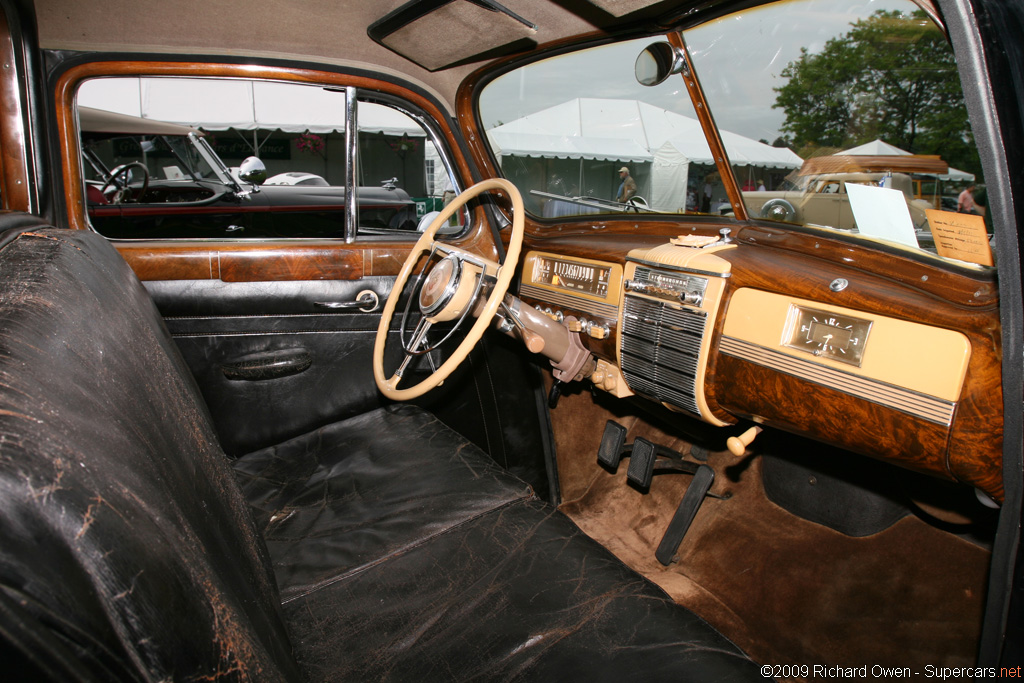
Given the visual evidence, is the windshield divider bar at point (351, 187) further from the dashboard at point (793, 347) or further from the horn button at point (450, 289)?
the dashboard at point (793, 347)

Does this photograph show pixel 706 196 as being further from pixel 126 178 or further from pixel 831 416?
pixel 126 178

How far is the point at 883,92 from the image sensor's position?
127 centimetres

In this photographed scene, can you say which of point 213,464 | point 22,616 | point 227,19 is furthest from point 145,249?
point 22,616

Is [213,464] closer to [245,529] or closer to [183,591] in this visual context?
[245,529]

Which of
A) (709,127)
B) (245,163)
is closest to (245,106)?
(245,163)

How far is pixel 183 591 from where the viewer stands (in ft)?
1.65

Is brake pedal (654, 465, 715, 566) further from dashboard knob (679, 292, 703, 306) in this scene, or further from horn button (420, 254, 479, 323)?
horn button (420, 254, 479, 323)

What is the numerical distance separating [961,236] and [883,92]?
0.35 m

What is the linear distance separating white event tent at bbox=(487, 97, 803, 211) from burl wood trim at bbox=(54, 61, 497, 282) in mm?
305

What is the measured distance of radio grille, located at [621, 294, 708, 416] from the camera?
5.08 feet

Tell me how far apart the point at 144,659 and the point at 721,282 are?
132 centimetres

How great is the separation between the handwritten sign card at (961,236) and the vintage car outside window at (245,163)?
159cm

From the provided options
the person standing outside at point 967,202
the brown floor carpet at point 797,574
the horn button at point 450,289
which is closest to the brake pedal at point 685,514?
the brown floor carpet at point 797,574

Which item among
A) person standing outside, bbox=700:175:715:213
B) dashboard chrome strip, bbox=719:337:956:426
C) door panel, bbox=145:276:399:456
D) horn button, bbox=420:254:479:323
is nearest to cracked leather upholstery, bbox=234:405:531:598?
door panel, bbox=145:276:399:456
